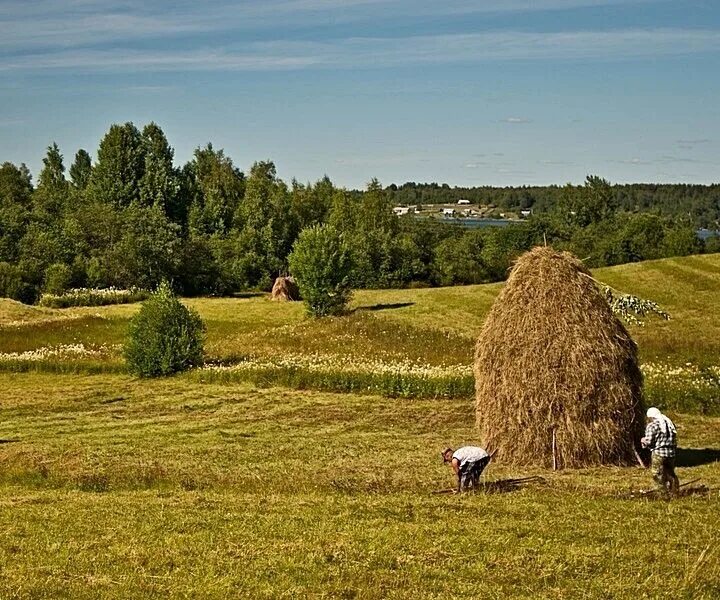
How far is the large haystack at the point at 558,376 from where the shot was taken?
2019 centimetres

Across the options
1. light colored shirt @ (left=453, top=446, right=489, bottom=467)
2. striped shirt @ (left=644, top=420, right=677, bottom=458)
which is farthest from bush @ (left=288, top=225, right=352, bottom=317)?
striped shirt @ (left=644, top=420, right=677, bottom=458)

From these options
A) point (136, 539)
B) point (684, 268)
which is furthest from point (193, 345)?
point (684, 268)

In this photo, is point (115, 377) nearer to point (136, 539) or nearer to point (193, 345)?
point (193, 345)

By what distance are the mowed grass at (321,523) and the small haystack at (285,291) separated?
5131cm

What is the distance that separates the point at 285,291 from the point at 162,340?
37.8m

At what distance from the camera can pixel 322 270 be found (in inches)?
2416

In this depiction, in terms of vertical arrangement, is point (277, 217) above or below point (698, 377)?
above

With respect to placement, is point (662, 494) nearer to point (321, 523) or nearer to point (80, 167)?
point (321, 523)

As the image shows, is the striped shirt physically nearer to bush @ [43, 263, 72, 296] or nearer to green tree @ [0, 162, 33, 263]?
bush @ [43, 263, 72, 296]

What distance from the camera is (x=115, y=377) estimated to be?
42.1 metres

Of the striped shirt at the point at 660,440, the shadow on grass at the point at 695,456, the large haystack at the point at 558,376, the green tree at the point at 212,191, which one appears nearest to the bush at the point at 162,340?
the large haystack at the point at 558,376

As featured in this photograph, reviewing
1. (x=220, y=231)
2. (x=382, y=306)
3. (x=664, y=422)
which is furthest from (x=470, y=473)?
(x=220, y=231)

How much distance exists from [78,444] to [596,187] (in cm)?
12169

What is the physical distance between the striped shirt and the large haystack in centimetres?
288
